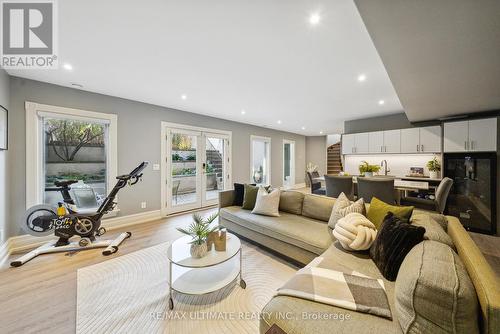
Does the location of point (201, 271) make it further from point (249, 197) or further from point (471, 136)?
point (471, 136)

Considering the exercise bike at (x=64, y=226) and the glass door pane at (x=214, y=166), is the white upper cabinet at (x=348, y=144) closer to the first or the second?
the glass door pane at (x=214, y=166)

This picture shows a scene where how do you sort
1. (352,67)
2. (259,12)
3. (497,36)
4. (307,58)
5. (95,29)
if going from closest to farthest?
(497,36) < (259,12) < (95,29) < (307,58) < (352,67)

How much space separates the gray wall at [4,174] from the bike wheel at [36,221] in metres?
0.18

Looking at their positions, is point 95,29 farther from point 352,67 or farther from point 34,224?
point 352,67

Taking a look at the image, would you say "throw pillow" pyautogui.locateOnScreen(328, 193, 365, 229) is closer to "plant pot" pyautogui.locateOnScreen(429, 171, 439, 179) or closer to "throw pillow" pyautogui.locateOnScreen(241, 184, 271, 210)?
"throw pillow" pyautogui.locateOnScreen(241, 184, 271, 210)

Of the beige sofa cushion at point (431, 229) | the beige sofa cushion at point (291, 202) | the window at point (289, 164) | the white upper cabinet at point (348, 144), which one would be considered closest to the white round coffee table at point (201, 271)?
the beige sofa cushion at point (291, 202)

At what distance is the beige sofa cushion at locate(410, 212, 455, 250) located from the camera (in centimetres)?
134

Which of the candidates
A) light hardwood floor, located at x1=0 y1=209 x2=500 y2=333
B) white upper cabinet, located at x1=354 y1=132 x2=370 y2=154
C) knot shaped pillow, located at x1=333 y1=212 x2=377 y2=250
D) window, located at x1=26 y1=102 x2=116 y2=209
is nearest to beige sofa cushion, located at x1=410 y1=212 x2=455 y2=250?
knot shaped pillow, located at x1=333 y1=212 x2=377 y2=250

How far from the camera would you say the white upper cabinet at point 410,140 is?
4.36 m

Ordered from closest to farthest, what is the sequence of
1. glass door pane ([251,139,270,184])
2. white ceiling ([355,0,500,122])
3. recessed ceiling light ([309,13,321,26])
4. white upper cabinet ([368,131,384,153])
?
white ceiling ([355,0,500,122]) → recessed ceiling light ([309,13,321,26]) → white upper cabinet ([368,131,384,153]) → glass door pane ([251,139,270,184])

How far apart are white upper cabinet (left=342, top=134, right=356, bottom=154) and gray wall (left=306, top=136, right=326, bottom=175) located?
10.4ft

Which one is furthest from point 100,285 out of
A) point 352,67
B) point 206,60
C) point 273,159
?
point 273,159

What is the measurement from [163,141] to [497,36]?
4792 millimetres

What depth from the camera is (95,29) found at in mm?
1789
